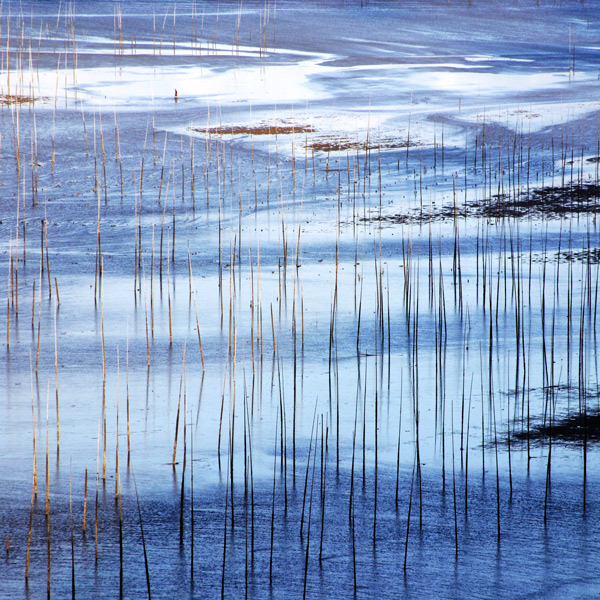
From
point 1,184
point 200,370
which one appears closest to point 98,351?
point 200,370

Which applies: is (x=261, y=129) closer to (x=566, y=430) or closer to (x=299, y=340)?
(x=299, y=340)

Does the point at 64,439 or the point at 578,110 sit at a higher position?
the point at 578,110

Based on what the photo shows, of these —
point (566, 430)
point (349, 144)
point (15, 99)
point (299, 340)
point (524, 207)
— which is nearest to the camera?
point (566, 430)

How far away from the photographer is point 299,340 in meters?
4.67

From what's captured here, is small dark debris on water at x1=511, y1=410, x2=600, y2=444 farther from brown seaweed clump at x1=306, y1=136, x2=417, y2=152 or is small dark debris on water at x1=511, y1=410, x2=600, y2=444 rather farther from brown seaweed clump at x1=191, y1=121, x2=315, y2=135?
brown seaweed clump at x1=191, y1=121, x2=315, y2=135

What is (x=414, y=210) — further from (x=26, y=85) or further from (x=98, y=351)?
(x=26, y=85)

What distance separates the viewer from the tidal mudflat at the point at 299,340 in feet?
9.13

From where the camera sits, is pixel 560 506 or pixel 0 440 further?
pixel 0 440

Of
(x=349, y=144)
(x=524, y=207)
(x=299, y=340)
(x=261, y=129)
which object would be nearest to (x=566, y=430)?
(x=299, y=340)

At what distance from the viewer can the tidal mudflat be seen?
9.13 feet

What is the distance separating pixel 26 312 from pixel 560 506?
3.22 m

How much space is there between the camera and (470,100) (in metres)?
11.2

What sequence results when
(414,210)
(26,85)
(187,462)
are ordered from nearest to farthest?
(187,462) → (414,210) → (26,85)

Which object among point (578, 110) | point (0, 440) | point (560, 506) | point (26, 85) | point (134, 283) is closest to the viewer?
point (560, 506)
